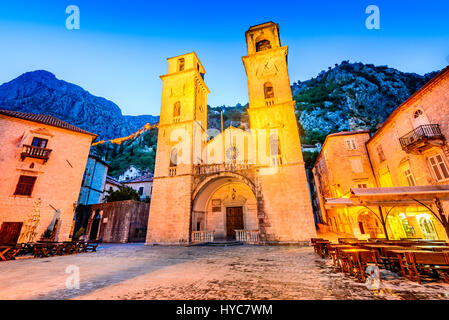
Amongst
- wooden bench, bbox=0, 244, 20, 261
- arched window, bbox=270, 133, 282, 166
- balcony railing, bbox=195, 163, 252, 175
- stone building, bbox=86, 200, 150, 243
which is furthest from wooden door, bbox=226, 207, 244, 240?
wooden bench, bbox=0, 244, 20, 261

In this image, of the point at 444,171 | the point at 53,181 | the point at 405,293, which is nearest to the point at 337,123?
the point at 444,171

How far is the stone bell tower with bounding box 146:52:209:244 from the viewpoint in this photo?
51.2ft

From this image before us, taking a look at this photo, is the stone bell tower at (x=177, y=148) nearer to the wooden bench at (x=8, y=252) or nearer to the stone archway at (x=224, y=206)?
the stone archway at (x=224, y=206)

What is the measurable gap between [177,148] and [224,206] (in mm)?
7623

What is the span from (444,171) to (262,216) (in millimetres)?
12299

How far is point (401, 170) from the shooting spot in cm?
1480

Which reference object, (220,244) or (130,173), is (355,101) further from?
(130,173)

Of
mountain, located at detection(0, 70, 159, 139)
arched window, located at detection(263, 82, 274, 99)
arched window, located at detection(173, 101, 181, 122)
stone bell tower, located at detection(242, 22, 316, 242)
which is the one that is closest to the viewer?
stone bell tower, located at detection(242, 22, 316, 242)

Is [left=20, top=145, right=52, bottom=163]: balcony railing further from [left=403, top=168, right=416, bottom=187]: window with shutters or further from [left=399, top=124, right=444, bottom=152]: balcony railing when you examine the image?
[left=403, top=168, right=416, bottom=187]: window with shutters

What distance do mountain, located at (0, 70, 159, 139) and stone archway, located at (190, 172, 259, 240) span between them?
8343cm

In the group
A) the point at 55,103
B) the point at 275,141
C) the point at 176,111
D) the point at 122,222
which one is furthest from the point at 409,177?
the point at 55,103

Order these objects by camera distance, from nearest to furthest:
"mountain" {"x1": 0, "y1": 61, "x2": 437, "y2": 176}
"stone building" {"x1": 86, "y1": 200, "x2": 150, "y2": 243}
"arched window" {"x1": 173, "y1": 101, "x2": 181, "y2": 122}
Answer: "stone building" {"x1": 86, "y1": 200, "x2": 150, "y2": 243}, "arched window" {"x1": 173, "y1": 101, "x2": 181, "y2": 122}, "mountain" {"x1": 0, "y1": 61, "x2": 437, "y2": 176}

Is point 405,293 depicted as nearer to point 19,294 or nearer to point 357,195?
point 357,195

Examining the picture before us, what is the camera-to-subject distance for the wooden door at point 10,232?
12398 mm
